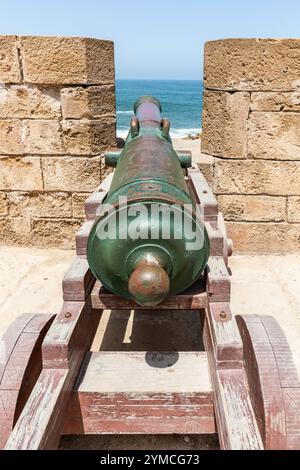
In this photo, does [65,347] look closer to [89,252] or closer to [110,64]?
[89,252]

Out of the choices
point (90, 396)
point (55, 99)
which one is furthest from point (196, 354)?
point (55, 99)

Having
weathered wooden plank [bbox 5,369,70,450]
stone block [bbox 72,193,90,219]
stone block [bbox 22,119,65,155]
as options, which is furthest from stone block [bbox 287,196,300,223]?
weathered wooden plank [bbox 5,369,70,450]

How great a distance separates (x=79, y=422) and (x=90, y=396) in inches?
5.9

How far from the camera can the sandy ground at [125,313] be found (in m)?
2.54

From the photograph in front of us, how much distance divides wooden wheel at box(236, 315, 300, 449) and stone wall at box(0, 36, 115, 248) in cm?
333

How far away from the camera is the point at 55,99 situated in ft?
15.7

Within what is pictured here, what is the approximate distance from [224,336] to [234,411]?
385 millimetres

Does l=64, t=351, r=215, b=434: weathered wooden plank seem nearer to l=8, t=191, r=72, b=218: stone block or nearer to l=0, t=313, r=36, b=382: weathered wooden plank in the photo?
l=0, t=313, r=36, b=382: weathered wooden plank

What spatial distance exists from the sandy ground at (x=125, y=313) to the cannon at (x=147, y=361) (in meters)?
0.46

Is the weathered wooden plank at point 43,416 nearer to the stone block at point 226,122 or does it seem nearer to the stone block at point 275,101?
the stone block at point 226,122

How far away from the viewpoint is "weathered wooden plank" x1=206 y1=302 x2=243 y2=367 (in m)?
2.03

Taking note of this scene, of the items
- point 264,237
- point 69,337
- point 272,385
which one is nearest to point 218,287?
point 272,385

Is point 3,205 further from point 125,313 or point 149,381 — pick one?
point 149,381

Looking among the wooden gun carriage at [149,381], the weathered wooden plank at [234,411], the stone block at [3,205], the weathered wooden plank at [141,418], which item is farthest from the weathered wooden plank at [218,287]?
the stone block at [3,205]
